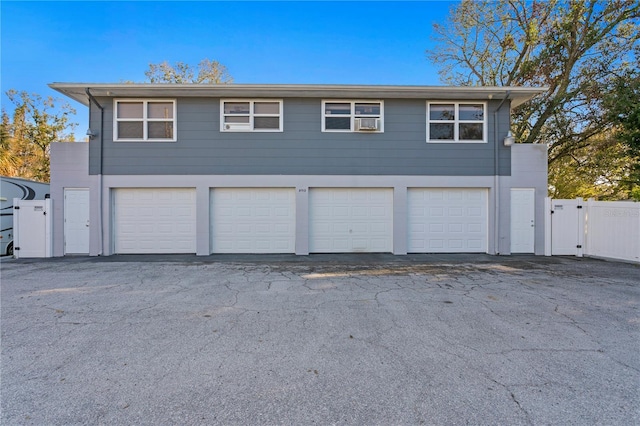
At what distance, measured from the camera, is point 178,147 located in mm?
8906

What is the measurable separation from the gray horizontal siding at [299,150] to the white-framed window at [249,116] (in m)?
0.18

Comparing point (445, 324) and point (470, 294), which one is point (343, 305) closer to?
point (445, 324)

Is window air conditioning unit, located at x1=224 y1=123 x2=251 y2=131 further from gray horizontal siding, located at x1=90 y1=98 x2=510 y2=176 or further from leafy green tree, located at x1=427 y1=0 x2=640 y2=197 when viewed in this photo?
leafy green tree, located at x1=427 y1=0 x2=640 y2=197

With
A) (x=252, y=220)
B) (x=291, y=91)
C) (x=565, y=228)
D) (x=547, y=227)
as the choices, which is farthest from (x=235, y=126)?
(x=565, y=228)

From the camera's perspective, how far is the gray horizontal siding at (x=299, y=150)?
29.2ft

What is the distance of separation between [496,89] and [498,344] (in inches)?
318

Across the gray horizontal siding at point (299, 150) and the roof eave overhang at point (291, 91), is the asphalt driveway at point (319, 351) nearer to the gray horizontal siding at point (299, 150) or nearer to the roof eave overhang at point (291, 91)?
the gray horizontal siding at point (299, 150)

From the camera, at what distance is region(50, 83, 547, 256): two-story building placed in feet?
29.0

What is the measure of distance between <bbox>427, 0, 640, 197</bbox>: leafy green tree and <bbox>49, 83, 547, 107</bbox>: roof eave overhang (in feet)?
14.8

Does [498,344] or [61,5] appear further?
[61,5]

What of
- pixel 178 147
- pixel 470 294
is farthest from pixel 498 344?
pixel 178 147

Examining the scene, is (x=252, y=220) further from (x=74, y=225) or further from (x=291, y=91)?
(x=74, y=225)

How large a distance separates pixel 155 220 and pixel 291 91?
563 cm

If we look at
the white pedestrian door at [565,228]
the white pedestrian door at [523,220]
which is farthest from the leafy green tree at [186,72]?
the white pedestrian door at [565,228]
